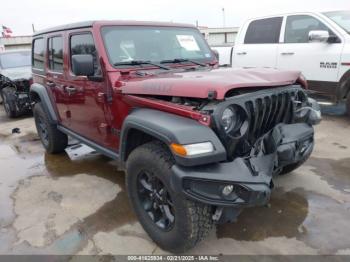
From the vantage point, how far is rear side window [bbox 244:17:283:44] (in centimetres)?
653

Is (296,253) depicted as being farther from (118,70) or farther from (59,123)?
(59,123)

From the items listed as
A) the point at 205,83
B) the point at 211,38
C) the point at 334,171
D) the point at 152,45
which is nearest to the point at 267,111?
the point at 205,83

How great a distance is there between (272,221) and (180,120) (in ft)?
4.61

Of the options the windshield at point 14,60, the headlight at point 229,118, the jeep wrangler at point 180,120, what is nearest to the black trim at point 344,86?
the jeep wrangler at point 180,120

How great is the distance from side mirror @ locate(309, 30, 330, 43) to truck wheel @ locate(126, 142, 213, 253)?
4094mm

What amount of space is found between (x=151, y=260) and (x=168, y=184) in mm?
704

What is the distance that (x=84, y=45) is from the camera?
368 centimetres

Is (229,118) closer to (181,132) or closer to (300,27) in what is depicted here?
(181,132)

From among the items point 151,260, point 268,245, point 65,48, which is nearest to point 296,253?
point 268,245

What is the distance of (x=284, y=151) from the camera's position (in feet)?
8.54

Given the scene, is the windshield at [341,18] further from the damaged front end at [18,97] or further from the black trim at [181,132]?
the damaged front end at [18,97]

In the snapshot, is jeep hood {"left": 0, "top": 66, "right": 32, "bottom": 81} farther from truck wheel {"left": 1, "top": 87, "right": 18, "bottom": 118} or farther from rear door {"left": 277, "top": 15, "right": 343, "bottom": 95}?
rear door {"left": 277, "top": 15, "right": 343, "bottom": 95}

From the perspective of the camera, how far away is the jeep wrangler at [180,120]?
2242 mm

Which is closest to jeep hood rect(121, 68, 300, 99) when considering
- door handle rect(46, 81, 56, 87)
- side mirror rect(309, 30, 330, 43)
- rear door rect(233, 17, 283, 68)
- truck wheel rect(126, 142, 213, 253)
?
truck wheel rect(126, 142, 213, 253)
